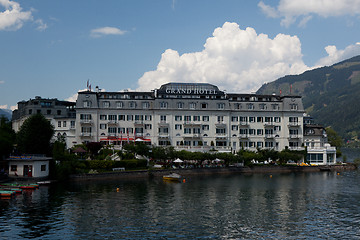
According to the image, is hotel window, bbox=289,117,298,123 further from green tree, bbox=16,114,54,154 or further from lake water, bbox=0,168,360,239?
green tree, bbox=16,114,54,154

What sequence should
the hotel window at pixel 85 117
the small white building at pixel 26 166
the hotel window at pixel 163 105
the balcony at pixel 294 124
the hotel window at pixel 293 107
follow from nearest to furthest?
the small white building at pixel 26 166
the hotel window at pixel 85 117
the hotel window at pixel 163 105
the balcony at pixel 294 124
the hotel window at pixel 293 107

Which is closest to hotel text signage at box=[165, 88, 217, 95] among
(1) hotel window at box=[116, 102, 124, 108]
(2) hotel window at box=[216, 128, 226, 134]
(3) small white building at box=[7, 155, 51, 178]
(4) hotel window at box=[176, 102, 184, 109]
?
(4) hotel window at box=[176, 102, 184, 109]

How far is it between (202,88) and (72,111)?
53.9m

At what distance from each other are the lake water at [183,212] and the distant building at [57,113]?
4791 cm

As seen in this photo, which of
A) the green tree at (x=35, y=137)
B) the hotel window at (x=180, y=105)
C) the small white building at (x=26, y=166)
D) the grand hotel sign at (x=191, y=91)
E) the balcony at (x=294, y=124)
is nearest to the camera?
the small white building at (x=26, y=166)

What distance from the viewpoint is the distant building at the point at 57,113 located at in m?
130

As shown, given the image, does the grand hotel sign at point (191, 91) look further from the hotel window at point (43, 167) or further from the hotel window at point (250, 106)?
the hotel window at point (43, 167)

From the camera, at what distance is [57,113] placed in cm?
14038

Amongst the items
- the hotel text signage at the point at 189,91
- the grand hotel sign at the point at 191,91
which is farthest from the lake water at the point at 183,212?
the hotel text signage at the point at 189,91

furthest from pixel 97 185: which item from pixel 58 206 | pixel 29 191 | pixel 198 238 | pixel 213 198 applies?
pixel 198 238

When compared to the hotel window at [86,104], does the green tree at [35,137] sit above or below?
below

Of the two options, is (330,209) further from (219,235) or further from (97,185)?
(97,185)

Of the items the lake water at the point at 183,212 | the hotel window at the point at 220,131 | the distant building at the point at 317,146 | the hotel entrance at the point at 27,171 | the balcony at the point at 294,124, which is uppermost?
the balcony at the point at 294,124

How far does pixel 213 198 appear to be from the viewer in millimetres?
68500
